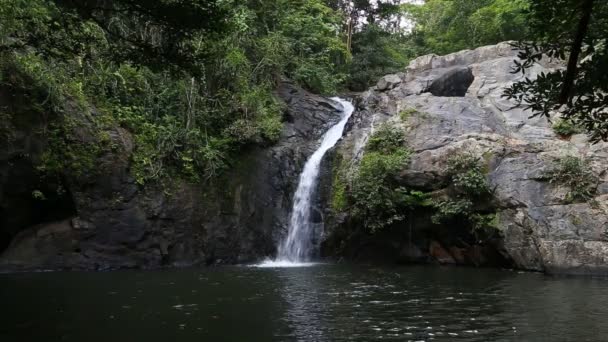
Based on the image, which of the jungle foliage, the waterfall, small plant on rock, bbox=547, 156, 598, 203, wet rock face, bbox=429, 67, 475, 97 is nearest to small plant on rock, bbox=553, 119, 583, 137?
small plant on rock, bbox=547, 156, 598, 203

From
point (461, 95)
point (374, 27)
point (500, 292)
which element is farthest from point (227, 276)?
point (374, 27)

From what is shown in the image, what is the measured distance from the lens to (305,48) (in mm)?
27281

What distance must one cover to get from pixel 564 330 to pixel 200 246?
11503 millimetres

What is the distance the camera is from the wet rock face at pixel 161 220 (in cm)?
1501

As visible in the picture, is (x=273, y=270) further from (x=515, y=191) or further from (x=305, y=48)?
(x=305, y=48)

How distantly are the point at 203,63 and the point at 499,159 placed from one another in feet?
37.1

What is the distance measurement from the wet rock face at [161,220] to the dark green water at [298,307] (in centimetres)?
143

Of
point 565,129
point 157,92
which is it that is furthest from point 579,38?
point 157,92

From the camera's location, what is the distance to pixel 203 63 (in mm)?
9172

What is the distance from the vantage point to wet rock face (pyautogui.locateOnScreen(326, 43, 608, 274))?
1470cm

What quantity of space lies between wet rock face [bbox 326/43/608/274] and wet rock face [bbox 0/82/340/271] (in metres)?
2.50

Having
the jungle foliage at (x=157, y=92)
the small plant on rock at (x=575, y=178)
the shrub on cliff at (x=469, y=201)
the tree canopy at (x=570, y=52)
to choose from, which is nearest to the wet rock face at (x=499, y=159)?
the small plant on rock at (x=575, y=178)

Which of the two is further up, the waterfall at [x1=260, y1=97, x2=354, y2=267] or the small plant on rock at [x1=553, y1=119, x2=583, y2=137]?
the small plant on rock at [x1=553, y1=119, x2=583, y2=137]

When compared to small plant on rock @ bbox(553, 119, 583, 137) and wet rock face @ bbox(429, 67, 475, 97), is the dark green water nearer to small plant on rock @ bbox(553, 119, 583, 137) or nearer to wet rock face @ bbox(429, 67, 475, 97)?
small plant on rock @ bbox(553, 119, 583, 137)
